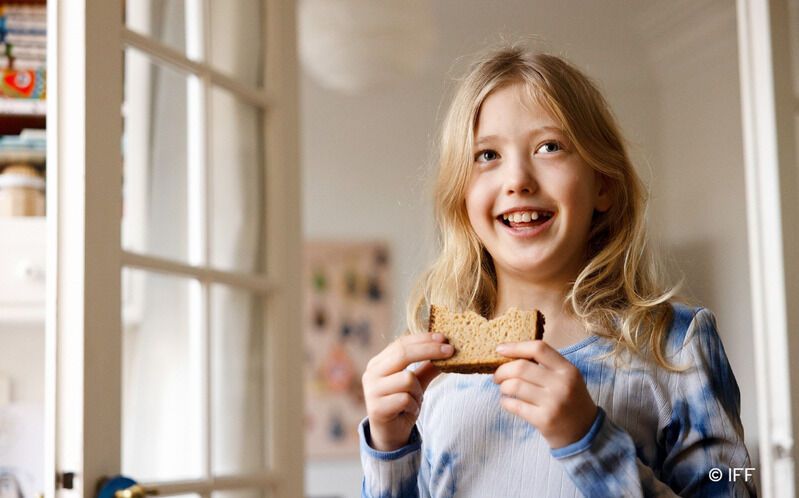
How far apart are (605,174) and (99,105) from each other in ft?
2.37

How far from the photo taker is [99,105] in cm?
129

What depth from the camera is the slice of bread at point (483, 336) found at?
3.31ft

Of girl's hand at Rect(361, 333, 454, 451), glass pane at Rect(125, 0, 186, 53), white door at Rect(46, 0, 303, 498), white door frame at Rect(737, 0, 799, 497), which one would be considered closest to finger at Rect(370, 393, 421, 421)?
girl's hand at Rect(361, 333, 454, 451)

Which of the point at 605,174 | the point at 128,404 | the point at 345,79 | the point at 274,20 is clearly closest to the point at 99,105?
the point at 128,404

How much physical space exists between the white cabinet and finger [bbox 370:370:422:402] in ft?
3.74

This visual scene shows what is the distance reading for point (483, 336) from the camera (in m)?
1.03

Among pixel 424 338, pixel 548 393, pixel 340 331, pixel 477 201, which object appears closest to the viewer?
pixel 548 393

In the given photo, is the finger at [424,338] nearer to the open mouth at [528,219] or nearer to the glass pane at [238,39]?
the open mouth at [528,219]

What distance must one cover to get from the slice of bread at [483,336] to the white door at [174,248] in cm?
53

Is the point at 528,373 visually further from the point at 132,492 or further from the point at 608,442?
the point at 132,492

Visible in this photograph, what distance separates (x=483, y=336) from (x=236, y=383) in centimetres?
81

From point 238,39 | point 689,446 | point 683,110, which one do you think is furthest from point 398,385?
point 683,110

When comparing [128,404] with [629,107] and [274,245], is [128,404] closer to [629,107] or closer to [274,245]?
[274,245]

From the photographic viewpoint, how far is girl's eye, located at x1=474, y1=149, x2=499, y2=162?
115 centimetres
